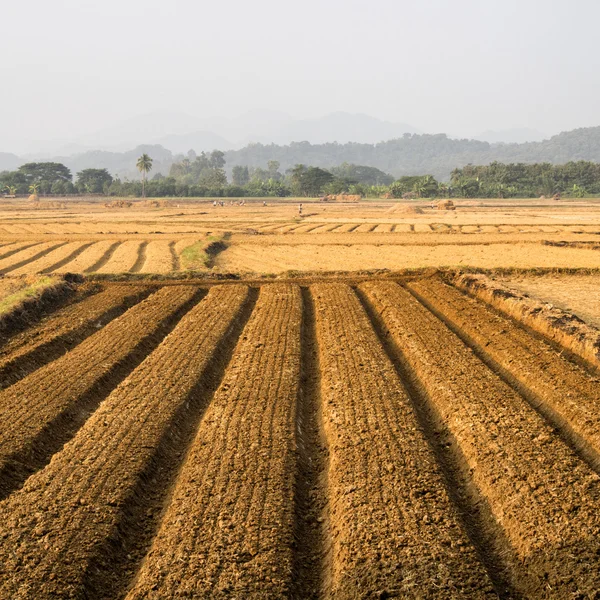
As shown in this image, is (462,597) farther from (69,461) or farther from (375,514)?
(69,461)

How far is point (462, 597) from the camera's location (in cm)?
555

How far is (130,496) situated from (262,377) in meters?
4.22

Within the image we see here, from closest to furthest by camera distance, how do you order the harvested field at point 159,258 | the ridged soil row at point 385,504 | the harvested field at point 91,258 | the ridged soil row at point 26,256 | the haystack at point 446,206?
the ridged soil row at point 385,504 < the harvested field at point 159,258 < the harvested field at point 91,258 < the ridged soil row at point 26,256 < the haystack at point 446,206

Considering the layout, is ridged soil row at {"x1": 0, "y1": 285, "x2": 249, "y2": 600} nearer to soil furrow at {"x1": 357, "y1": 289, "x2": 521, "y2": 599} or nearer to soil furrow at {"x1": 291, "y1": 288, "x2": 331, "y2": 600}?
soil furrow at {"x1": 291, "y1": 288, "x2": 331, "y2": 600}

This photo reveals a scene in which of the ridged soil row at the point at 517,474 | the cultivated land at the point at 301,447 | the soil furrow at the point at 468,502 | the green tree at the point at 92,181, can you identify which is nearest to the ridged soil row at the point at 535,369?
the cultivated land at the point at 301,447

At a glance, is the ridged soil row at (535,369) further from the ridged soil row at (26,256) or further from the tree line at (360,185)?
the tree line at (360,185)

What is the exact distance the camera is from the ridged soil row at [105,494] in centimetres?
609

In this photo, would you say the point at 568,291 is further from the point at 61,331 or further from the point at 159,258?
the point at 159,258

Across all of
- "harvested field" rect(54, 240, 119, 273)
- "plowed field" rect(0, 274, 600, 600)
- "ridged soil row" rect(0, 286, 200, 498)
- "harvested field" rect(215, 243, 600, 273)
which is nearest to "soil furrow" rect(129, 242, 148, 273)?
"harvested field" rect(54, 240, 119, 273)

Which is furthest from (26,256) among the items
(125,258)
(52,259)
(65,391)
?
(65,391)

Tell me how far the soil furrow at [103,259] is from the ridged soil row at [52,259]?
1415 millimetres

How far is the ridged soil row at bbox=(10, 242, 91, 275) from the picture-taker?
25.8 meters

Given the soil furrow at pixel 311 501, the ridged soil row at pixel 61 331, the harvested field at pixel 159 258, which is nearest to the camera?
the soil furrow at pixel 311 501

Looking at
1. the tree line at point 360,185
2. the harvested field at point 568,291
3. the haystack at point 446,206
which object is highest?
the tree line at point 360,185
